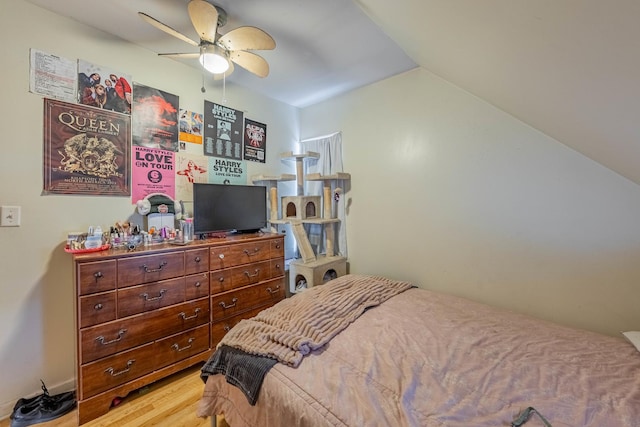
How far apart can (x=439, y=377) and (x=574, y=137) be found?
154cm

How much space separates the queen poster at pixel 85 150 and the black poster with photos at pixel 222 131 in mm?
637

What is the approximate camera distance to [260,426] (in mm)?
1019

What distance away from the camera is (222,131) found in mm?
2521

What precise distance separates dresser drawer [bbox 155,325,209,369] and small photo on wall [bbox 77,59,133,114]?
5.69 feet

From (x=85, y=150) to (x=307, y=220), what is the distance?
1.82 metres

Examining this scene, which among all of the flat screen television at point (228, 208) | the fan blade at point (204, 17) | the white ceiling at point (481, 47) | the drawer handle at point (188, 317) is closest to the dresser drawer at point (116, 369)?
the drawer handle at point (188, 317)

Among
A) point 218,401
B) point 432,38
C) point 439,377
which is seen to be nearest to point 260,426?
point 218,401

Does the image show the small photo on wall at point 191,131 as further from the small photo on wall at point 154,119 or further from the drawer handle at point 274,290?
the drawer handle at point 274,290

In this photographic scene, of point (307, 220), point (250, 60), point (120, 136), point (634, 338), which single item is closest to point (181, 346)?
point (307, 220)

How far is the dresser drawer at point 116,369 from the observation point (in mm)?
1453

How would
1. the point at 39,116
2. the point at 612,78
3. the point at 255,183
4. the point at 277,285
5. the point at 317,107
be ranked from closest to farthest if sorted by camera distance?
the point at 612,78 < the point at 39,116 < the point at 277,285 < the point at 255,183 < the point at 317,107

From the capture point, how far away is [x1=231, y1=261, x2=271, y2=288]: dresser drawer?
6.89ft

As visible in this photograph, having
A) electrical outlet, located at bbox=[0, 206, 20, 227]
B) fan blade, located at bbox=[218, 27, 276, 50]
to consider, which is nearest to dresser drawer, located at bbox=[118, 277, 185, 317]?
electrical outlet, located at bbox=[0, 206, 20, 227]

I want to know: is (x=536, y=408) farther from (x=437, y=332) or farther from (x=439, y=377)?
(x=437, y=332)
